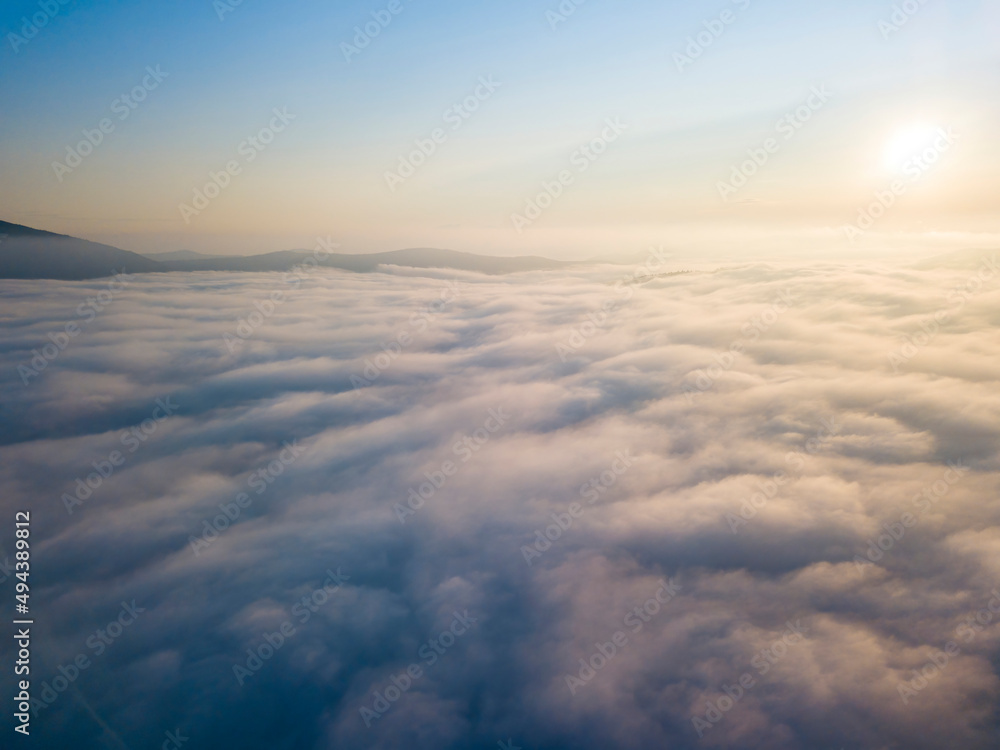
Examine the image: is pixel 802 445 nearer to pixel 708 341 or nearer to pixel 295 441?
pixel 708 341

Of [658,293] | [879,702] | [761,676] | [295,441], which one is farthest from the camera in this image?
[658,293]

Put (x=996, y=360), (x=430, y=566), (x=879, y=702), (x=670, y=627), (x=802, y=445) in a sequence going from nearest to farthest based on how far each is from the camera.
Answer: (x=879, y=702)
(x=670, y=627)
(x=430, y=566)
(x=802, y=445)
(x=996, y=360)

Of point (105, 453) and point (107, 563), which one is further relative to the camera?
point (105, 453)

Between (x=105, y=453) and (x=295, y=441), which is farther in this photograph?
(x=295, y=441)

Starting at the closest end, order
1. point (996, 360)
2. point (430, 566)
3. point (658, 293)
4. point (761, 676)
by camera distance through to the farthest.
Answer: point (761, 676)
point (430, 566)
point (996, 360)
point (658, 293)

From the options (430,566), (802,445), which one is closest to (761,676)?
(430,566)

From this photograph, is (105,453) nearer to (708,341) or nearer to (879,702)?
(879,702)

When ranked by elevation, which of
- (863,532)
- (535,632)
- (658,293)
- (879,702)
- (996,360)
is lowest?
(535,632)

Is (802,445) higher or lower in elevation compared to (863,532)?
higher

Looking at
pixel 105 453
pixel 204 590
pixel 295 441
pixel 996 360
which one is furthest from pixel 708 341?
pixel 105 453
